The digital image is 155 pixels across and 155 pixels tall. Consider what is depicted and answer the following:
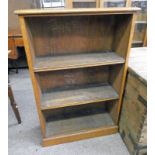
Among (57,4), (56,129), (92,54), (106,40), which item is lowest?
(56,129)

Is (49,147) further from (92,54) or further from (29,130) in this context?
(92,54)

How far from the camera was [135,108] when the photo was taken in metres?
1.35

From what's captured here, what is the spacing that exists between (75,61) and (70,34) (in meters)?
0.27

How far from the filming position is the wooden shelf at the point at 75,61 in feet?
4.01

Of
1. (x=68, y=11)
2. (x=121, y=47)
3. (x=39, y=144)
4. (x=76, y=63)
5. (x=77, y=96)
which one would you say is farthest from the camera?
(x=39, y=144)

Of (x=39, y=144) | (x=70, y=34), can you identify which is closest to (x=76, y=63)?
(x=70, y=34)

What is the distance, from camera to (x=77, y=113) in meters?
1.92

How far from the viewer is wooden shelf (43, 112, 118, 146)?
1.64 m

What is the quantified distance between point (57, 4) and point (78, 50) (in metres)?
1.73

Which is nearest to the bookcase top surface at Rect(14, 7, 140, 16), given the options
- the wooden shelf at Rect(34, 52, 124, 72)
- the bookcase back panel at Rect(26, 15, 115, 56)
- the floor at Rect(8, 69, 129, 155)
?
the bookcase back panel at Rect(26, 15, 115, 56)

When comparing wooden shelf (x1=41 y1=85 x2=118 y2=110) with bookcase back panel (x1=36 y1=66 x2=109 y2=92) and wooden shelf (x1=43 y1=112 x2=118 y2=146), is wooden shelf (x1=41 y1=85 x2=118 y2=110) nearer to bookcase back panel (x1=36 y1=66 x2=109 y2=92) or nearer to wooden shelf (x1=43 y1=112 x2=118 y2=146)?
bookcase back panel (x1=36 y1=66 x2=109 y2=92)

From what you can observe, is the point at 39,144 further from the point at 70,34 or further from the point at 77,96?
the point at 70,34
